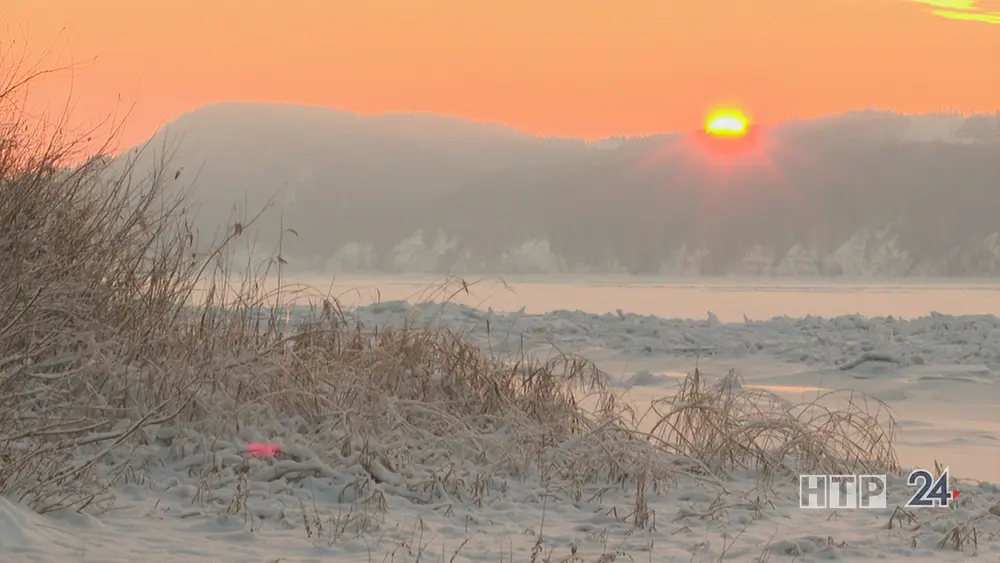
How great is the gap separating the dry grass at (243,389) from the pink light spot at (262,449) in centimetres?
11

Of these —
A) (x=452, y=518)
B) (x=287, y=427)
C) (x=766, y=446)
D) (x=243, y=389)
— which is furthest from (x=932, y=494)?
(x=243, y=389)

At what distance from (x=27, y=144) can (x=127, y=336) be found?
48.8 inches

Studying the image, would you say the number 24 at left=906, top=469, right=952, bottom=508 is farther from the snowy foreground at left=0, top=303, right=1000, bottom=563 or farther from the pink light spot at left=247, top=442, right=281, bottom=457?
the pink light spot at left=247, top=442, right=281, bottom=457

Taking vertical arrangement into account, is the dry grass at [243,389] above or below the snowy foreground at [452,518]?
above

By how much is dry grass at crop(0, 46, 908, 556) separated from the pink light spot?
0.11 m

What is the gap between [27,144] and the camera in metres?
6.58

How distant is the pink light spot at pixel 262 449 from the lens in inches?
240

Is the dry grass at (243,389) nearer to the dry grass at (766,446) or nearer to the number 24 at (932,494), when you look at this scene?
the dry grass at (766,446)

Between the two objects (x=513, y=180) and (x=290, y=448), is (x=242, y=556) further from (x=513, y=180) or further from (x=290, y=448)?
(x=513, y=180)

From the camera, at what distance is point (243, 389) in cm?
670

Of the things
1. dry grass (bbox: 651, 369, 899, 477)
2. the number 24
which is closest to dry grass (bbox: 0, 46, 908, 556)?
dry grass (bbox: 651, 369, 899, 477)

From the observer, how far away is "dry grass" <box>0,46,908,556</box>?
591 centimetres

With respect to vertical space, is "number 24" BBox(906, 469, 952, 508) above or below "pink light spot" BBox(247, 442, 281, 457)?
below

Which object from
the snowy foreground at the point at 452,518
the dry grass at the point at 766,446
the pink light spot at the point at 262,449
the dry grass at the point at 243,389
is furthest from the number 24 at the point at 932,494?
the pink light spot at the point at 262,449
